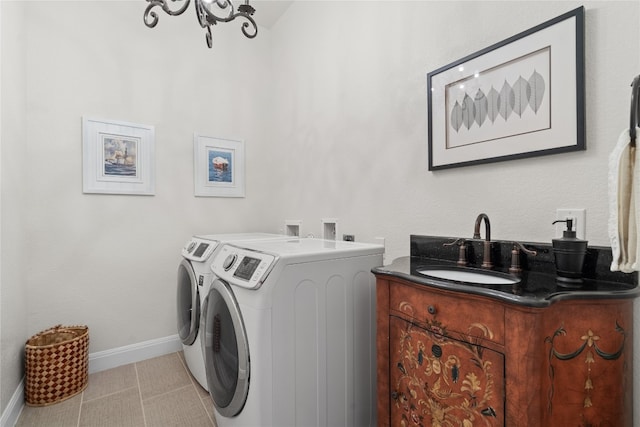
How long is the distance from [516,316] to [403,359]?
1.64 ft

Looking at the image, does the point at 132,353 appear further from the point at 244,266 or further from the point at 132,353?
the point at 244,266

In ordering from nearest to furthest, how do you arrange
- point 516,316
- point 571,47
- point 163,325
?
point 516,316 → point 571,47 → point 163,325

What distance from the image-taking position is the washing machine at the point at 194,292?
193 centimetres

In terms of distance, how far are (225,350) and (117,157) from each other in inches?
70.3

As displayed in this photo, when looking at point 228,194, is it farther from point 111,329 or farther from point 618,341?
point 618,341

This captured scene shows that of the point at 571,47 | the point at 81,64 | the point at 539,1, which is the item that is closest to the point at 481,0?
the point at 539,1

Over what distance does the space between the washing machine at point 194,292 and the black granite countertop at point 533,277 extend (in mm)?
1146

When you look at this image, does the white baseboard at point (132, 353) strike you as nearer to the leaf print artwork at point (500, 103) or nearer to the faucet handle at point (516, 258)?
the faucet handle at point (516, 258)

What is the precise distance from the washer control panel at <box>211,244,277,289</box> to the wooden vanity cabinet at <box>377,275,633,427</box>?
640 mm

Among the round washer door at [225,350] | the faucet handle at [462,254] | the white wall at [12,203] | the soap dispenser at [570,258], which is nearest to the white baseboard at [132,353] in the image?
the white wall at [12,203]

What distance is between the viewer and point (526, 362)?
2.73 feet

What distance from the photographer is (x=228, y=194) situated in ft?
9.46

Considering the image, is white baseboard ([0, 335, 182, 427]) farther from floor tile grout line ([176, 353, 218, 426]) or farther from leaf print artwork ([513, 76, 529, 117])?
leaf print artwork ([513, 76, 529, 117])

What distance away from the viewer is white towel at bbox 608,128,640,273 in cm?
82
